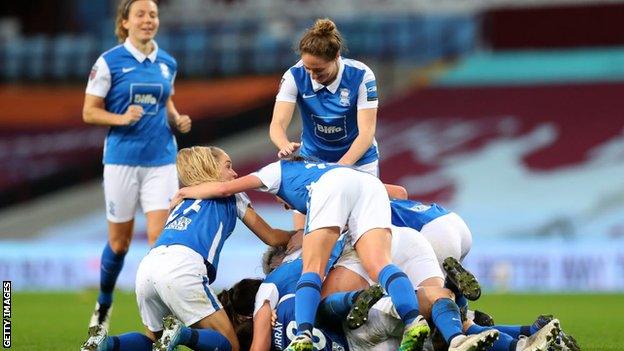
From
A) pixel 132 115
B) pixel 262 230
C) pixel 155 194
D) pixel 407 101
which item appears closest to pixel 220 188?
pixel 262 230

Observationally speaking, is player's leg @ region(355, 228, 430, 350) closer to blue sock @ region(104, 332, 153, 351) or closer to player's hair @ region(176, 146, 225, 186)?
player's hair @ region(176, 146, 225, 186)

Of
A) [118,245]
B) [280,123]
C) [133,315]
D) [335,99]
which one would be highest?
[335,99]

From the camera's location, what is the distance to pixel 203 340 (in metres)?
6.68

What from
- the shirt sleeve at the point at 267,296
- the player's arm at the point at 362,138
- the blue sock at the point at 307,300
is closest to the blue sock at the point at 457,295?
the blue sock at the point at 307,300

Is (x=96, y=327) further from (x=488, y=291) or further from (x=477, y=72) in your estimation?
(x=477, y=72)

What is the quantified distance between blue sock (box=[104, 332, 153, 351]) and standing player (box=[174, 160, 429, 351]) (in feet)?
2.80

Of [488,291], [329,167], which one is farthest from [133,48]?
[488,291]

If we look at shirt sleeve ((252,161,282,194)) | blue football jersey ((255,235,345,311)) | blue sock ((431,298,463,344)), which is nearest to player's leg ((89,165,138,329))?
blue football jersey ((255,235,345,311))

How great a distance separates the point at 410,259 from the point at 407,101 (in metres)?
14.8

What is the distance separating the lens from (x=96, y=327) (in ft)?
22.0

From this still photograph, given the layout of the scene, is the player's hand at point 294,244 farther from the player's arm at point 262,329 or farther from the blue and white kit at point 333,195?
the player's arm at point 262,329

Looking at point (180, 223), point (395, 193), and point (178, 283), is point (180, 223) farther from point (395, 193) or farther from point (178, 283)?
point (395, 193)

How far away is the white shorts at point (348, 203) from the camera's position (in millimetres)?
6797

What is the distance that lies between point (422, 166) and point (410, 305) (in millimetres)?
13872
